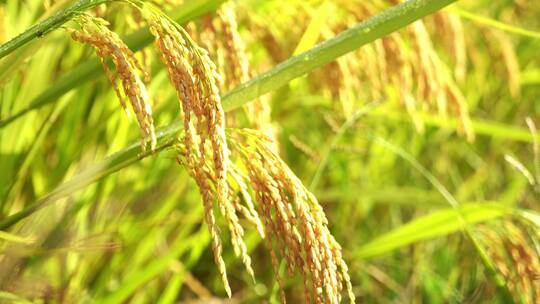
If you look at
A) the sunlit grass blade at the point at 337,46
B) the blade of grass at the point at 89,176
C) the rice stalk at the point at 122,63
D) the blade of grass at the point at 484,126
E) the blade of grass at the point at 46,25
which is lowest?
the blade of grass at the point at 484,126

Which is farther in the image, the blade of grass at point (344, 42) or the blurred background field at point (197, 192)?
the blurred background field at point (197, 192)

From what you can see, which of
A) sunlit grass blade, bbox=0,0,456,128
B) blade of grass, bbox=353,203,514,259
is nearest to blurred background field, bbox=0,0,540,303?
blade of grass, bbox=353,203,514,259

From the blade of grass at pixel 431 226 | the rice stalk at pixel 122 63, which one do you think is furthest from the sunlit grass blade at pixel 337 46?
the blade of grass at pixel 431 226

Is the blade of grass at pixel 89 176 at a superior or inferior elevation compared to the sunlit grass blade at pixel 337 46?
inferior

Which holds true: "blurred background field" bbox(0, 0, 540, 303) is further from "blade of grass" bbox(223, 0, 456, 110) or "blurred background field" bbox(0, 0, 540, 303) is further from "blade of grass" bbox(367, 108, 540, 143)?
"blade of grass" bbox(223, 0, 456, 110)

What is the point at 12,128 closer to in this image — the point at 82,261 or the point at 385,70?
the point at 82,261

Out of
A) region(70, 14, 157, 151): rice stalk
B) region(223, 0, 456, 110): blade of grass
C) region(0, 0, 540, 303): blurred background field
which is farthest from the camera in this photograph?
region(0, 0, 540, 303): blurred background field

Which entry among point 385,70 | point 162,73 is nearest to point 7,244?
point 162,73

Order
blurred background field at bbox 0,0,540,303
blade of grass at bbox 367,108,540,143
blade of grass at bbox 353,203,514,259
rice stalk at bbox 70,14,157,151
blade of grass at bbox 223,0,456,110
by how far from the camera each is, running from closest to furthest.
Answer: rice stalk at bbox 70,14,157,151 < blade of grass at bbox 223,0,456,110 < blurred background field at bbox 0,0,540,303 < blade of grass at bbox 353,203,514,259 < blade of grass at bbox 367,108,540,143

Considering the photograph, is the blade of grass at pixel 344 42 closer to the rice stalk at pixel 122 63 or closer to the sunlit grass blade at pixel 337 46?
the sunlit grass blade at pixel 337 46
